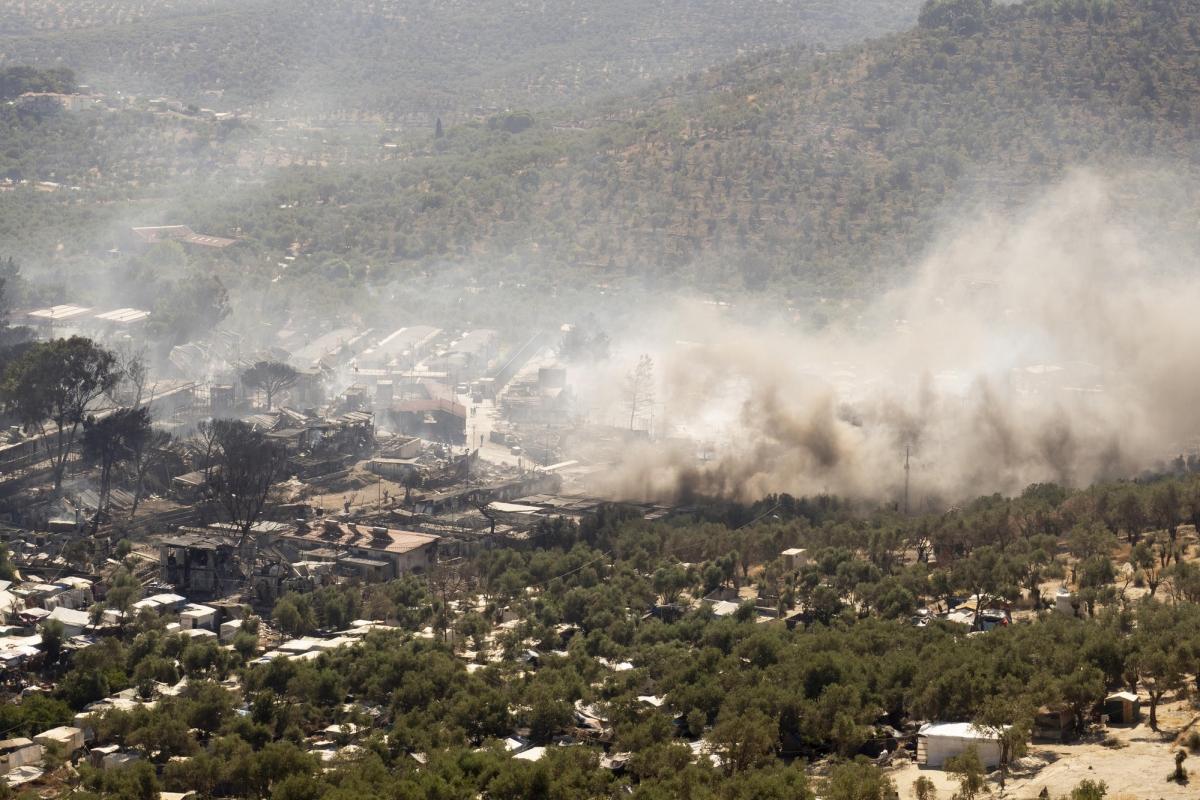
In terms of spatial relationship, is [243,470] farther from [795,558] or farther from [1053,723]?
[1053,723]

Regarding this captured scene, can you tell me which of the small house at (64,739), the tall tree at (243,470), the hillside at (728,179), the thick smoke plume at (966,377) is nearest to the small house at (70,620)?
the small house at (64,739)

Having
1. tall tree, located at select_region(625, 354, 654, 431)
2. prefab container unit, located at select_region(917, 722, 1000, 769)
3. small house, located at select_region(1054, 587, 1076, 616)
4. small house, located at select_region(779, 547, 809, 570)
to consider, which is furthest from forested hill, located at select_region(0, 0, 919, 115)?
prefab container unit, located at select_region(917, 722, 1000, 769)

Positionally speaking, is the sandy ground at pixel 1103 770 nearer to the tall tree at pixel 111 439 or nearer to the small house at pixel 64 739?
the small house at pixel 64 739

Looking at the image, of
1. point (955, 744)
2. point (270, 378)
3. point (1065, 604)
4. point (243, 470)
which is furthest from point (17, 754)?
point (270, 378)

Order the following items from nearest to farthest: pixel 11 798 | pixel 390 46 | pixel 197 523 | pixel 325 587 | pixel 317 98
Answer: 1. pixel 11 798
2. pixel 325 587
3. pixel 197 523
4. pixel 317 98
5. pixel 390 46

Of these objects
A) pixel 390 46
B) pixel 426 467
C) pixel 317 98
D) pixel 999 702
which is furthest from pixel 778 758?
pixel 390 46

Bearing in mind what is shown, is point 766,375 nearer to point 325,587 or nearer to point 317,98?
point 325,587

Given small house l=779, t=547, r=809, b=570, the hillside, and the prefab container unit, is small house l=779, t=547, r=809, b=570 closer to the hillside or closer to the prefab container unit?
the prefab container unit
